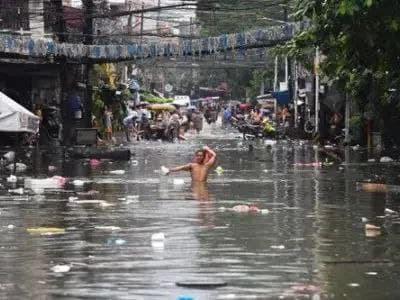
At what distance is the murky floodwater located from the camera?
849cm

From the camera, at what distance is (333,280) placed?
8797 mm

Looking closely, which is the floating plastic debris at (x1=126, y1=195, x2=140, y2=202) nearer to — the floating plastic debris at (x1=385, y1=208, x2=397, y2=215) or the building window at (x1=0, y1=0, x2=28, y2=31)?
the floating plastic debris at (x1=385, y1=208, x2=397, y2=215)

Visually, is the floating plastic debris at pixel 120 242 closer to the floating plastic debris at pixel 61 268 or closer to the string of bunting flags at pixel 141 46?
the floating plastic debris at pixel 61 268

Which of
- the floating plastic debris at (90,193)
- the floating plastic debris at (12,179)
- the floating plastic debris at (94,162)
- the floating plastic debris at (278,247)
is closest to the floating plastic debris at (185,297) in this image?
the floating plastic debris at (278,247)

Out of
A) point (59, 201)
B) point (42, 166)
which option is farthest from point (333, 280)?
point (42, 166)

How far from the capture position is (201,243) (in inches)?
439

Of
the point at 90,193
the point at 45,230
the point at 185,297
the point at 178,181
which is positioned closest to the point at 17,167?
the point at 178,181

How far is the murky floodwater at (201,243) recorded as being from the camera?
8492 millimetres

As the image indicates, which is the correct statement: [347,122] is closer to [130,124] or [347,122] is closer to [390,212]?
[130,124]

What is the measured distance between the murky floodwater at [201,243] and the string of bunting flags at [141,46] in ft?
54.6

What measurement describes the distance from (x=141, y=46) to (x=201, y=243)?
101 ft

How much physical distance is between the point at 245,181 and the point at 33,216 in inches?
322

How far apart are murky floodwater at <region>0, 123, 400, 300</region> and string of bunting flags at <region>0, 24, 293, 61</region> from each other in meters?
16.6

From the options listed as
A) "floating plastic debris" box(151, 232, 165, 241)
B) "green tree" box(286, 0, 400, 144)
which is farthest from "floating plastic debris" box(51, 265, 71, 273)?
"green tree" box(286, 0, 400, 144)
